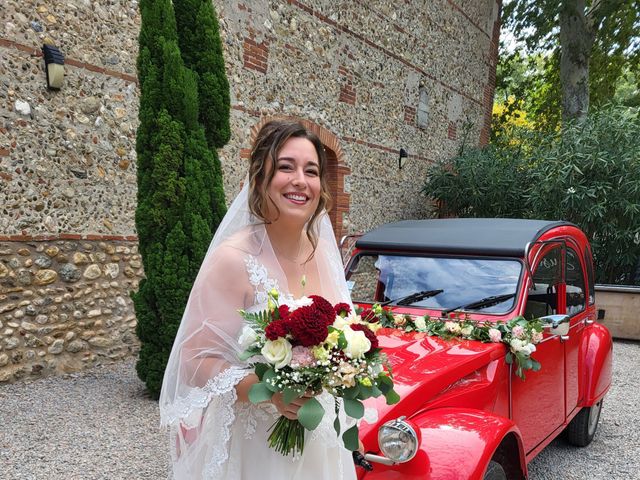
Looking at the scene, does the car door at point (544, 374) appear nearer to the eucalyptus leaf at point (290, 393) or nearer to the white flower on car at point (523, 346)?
the white flower on car at point (523, 346)

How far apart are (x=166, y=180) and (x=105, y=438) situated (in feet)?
7.18

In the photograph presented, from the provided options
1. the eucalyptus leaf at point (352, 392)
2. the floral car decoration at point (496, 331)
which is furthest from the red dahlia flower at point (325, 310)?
the floral car decoration at point (496, 331)

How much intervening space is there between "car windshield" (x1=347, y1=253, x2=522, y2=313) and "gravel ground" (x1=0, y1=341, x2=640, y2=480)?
4.99 ft

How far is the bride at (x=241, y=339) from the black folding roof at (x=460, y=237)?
192cm

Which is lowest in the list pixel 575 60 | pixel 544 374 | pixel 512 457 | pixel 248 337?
pixel 512 457

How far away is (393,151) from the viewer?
12.1 metres

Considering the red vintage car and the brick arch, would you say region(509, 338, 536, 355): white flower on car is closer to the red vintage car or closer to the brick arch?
the red vintage car

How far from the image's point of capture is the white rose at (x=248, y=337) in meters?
1.70

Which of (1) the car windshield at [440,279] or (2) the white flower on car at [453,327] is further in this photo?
(1) the car windshield at [440,279]

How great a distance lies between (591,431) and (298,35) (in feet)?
23.4

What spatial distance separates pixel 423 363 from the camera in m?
2.99

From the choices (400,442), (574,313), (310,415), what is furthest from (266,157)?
(574,313)

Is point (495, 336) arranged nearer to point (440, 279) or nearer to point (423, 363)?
point (423, 363)

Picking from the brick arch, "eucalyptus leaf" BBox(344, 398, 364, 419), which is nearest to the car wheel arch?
"eucalyptus leaf" BBox(344, 398, 364, 419)
